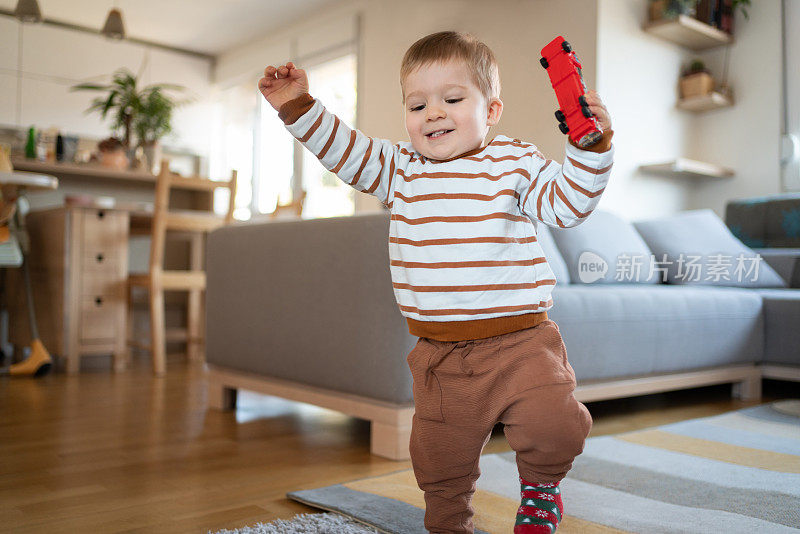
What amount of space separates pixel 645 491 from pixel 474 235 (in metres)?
0.65

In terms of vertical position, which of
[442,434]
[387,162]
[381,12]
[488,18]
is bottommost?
[442,434]

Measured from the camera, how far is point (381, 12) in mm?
4828

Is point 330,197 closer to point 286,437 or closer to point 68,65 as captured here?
point 68,65

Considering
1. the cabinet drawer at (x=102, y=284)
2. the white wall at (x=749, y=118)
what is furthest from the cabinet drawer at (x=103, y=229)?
the white wall at (x=749, y=118)

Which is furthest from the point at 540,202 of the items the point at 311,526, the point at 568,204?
the point at 311,526

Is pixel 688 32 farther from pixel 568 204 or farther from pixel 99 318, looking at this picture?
pixel 568 204

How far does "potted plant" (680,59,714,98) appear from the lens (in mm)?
3641

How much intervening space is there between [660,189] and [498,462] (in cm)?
271

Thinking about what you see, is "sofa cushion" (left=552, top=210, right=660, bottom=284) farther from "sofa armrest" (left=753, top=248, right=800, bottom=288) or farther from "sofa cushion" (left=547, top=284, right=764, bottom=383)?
"sofa armrest" (left=753, top=248, right=800, bottom=288)

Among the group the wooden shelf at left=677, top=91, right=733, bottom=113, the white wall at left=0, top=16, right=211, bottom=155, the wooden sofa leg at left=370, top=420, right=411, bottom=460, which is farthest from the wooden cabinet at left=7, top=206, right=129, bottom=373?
the white wall at left=0, top=16, right=211, bottom=155

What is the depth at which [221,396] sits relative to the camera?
2.01 metres

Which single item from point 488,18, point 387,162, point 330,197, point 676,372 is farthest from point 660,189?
point 387,162

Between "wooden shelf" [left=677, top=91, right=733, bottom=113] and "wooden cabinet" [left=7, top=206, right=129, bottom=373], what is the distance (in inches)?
112

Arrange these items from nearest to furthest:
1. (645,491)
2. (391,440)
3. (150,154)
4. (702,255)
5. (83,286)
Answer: (645,491)
(391,440)
(702,255)
(83,286)
(150,154)
